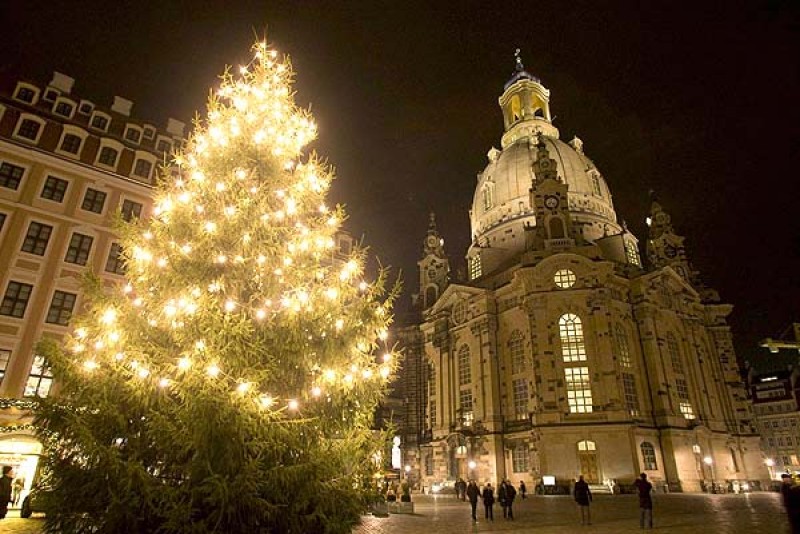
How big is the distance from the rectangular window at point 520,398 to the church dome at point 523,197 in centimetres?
1781

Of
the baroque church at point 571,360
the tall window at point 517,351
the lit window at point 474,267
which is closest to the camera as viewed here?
the baroque church at point 571,360

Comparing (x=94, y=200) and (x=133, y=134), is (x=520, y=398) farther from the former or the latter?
(x=133, y=134)

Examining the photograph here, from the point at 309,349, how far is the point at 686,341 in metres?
52.8

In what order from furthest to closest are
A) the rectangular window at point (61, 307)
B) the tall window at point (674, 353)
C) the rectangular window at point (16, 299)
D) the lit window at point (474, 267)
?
1. the lit window at point (474, 267)
2. the tall window at point (674, 353)
3. the rectangular window at point (61, 307)
4. the rectangular window at point (16, 299)

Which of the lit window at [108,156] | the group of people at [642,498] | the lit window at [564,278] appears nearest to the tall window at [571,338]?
the lit window at [564,278]

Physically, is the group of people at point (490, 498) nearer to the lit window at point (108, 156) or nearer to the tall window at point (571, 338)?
the tall window at point (571, 338)

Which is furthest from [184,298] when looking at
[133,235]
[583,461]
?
[583,461]

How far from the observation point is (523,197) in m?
59.5

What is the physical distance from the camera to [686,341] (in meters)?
50.1

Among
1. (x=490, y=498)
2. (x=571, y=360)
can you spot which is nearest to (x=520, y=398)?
(x=571, y=360)

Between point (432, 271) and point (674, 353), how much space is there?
31.4 meters

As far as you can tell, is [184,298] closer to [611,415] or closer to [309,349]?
[309,349]

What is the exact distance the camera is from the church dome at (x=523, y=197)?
5769 cm

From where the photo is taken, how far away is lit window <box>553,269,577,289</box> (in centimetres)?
4469
